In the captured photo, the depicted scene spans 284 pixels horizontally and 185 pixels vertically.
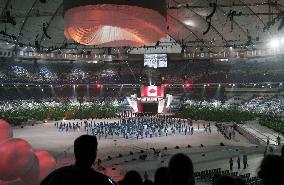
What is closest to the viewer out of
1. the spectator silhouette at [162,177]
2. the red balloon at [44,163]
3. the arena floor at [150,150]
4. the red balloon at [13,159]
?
the spectator silhouette at [162,177]

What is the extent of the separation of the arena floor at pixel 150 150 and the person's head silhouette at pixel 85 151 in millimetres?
11649

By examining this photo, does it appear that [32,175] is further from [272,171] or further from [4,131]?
[272,171]

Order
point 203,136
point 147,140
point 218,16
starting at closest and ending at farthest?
point 147,140
point 203,136
point 218,16

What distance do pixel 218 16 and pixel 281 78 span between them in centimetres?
1515

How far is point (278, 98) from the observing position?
47.8 meters

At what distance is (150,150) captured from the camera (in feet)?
74.9

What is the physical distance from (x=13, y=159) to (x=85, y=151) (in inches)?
130

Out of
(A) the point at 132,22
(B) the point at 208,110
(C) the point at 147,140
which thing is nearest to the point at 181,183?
(A) the point at 132,22

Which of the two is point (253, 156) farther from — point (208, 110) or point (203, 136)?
point (208, 110)

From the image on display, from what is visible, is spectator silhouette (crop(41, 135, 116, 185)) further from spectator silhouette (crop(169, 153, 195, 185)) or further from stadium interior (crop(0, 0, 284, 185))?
spectator silhouette (crop(169, 153, 195, 185))

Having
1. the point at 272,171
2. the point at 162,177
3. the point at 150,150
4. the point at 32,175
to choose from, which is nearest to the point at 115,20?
the point at 32,175

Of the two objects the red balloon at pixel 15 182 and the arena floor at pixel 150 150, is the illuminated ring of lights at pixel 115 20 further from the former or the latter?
the arena floor at pixel 150 150

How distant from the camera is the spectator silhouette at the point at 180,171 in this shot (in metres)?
3.25

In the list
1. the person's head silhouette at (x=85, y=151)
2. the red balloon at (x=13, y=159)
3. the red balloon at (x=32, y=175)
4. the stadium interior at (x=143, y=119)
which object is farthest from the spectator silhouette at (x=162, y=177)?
the red balloon at (x=32, y=175)
